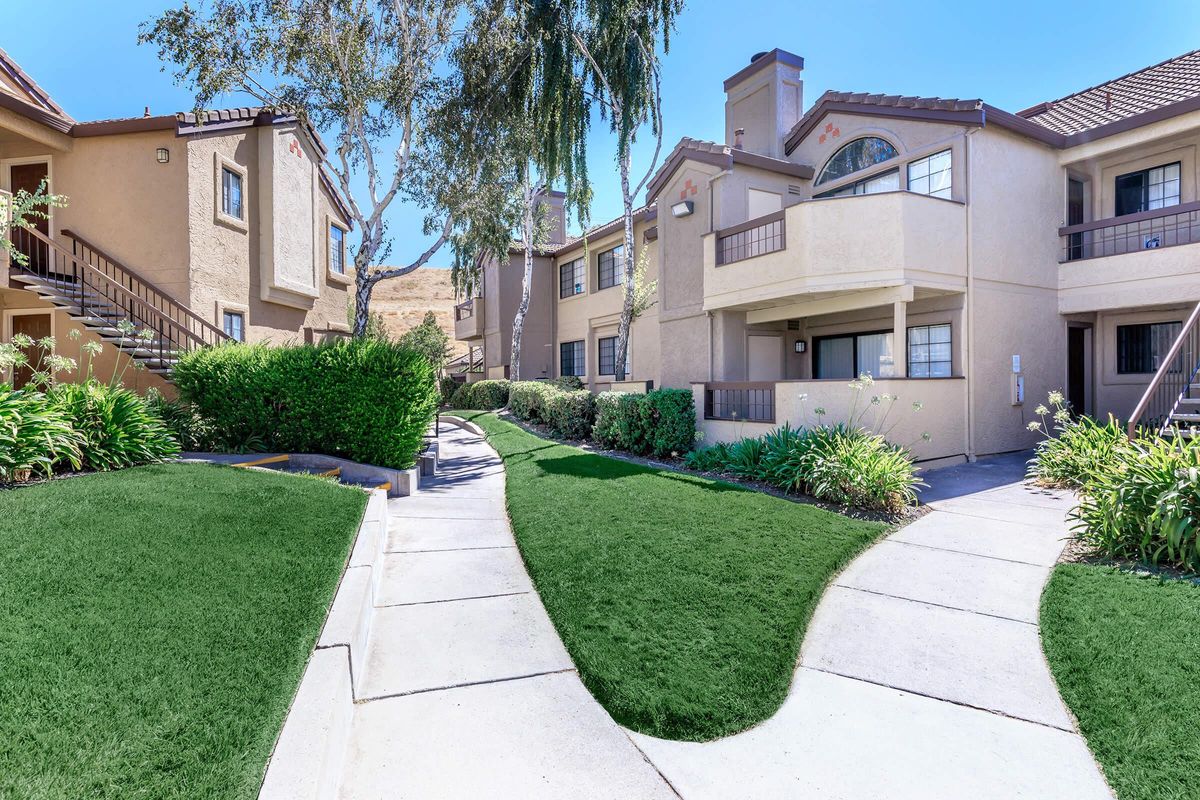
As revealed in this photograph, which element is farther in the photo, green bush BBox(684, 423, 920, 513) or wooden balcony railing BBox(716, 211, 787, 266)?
wooden balcony railing BBox(716, 211, 787, 266)

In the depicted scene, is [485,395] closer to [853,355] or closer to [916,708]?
[853,355]

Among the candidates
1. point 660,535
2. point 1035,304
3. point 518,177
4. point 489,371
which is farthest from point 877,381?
point 489,371

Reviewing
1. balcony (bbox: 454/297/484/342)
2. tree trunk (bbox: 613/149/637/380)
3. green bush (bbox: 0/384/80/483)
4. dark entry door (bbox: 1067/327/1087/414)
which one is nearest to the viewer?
green bush (bbox: 0/384/80/483)

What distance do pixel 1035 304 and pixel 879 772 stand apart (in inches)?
481

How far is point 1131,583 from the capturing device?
510cm

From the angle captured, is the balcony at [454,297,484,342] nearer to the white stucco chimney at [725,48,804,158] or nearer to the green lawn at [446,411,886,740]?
the white stucco chimney at [725,48,804,158]

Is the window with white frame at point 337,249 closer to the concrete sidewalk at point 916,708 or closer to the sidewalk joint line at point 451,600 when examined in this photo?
the sidewalk joint line at point 451,600

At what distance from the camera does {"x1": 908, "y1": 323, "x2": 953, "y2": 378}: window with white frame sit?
1191cm

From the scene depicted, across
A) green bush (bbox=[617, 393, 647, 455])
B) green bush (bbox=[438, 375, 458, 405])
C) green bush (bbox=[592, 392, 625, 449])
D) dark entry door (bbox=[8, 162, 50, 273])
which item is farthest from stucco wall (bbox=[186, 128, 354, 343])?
green bush (bbox=[438, 375, 458, 405])

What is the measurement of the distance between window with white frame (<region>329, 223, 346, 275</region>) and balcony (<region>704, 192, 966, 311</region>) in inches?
539

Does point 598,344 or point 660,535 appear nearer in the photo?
point 660,535

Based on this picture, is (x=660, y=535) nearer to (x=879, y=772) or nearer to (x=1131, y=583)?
(x=879, y=772)

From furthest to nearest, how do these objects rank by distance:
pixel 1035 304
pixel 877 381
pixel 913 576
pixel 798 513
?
pixel 1035 304, pixel 877 381, pixel 798 513, pixel 913 576

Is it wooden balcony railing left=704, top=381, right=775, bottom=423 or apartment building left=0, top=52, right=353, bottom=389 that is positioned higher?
apartment building left=0, top=52, right=353, bottom=389
